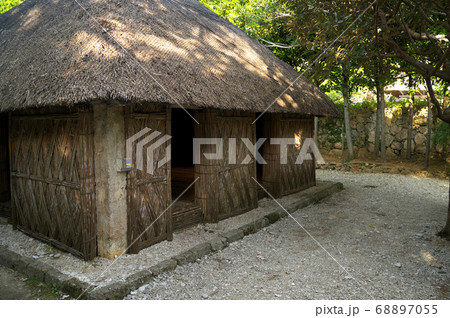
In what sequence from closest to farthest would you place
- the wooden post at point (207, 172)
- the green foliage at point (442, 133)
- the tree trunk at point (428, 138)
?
1. the wooden post at point (207, 172)
2. the green foliage at point (442, 133)
3. the tree trunk at point (428, 138)

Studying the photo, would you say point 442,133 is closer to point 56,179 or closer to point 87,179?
point 87,179

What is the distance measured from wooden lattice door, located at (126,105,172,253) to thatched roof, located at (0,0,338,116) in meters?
0.57

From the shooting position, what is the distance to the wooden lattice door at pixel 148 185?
4387 mm

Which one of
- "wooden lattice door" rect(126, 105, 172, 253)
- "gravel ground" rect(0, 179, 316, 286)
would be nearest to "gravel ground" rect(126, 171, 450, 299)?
"gravel ground" rect(0, 179, 316, 286)

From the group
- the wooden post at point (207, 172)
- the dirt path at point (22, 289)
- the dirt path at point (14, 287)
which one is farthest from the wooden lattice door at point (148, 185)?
the dirt path at point (14, 287)

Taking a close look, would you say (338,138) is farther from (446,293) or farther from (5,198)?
(5,198)

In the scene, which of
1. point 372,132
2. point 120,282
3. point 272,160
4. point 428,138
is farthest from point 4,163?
point 372,132

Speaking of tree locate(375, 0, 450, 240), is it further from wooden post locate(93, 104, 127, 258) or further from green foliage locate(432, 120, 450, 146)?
green foliage locate(432, 120, 450, 146)

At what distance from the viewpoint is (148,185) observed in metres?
4.62

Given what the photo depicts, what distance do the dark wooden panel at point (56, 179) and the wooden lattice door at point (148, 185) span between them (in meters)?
0.50

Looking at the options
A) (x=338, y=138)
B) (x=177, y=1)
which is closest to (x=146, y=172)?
(x=177, y=1)

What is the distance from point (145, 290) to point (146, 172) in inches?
62.2

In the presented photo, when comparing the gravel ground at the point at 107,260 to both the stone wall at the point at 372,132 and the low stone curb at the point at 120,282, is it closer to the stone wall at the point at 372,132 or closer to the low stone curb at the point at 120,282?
the low stone curb at the point at 120,282

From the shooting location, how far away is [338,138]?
1529 cm
